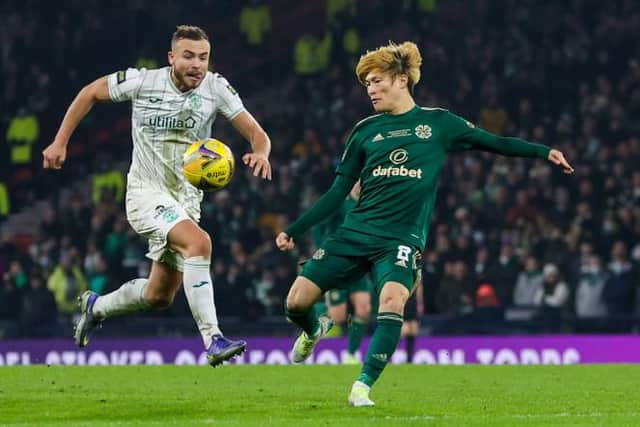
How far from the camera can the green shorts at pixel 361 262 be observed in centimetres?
917

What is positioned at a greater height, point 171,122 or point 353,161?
point 171,122

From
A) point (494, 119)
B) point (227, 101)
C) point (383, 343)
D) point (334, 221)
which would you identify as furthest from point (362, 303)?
point (494, 119)

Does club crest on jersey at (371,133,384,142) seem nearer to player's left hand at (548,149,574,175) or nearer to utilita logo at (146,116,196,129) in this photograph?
player's left hand at (548,149,574,175)

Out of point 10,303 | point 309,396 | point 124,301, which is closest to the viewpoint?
point 309,396

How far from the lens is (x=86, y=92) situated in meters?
10.4

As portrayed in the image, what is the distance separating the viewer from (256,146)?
10.1 m

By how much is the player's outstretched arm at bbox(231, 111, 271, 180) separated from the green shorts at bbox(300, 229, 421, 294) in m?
0.69

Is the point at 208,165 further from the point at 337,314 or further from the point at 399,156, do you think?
the point at 337,314

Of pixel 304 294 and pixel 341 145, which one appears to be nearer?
pixel 304 294

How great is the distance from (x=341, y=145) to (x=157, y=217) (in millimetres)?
16326

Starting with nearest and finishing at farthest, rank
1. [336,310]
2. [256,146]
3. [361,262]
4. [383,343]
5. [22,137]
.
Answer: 1. [383,343]
2. [361,262]
3. [256,146]
4. [336,310]
5. [22,137]

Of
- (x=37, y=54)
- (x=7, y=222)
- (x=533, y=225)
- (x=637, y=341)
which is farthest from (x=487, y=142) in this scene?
(x=37, y=54)

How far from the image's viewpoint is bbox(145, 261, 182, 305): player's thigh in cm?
1060

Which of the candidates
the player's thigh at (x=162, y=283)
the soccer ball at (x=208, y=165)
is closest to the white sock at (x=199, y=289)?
the soccer ball at (x=208, y=165)
